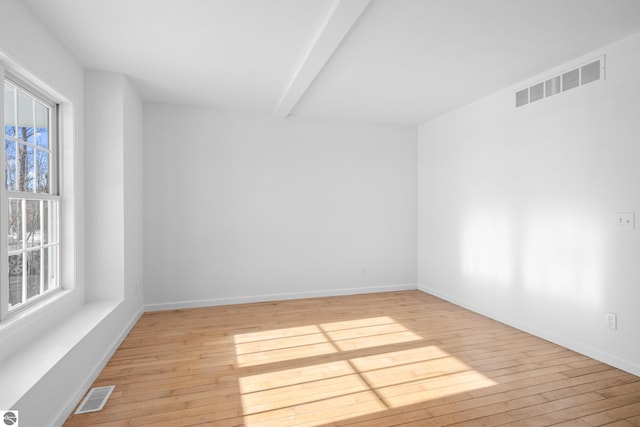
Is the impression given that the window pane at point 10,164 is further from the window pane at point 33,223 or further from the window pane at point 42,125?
the window pane at point 42,125

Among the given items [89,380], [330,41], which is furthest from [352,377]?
[330,41]

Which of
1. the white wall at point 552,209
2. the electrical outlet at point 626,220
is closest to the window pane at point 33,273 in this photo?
the white wall at point 552,209

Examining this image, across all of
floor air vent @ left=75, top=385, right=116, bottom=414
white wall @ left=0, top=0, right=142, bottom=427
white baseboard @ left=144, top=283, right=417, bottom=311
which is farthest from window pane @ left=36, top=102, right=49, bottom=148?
white baseboard @ left=144, top=283, right=417, bottom=311

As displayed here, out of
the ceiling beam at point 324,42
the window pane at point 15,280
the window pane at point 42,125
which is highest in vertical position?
the ceiling beam at point 324,42

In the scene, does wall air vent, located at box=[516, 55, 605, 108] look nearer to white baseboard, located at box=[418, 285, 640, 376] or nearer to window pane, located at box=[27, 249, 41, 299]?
white baseboard, located at box=[418, 285, 640, 376]

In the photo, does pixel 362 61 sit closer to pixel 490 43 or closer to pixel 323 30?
pixel 323 30

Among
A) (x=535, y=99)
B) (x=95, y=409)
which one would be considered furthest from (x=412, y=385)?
(x=535, y=99)

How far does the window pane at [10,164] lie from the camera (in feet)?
7.41

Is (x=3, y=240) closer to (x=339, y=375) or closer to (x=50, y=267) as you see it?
(x=50, y=267)

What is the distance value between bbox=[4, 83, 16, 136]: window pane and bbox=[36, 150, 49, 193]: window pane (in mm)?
349

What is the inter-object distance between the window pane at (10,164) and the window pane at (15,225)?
0.37ft

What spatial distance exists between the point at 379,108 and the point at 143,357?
3917mm

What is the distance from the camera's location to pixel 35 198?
2516 mm

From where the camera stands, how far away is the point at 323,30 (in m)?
2.50
